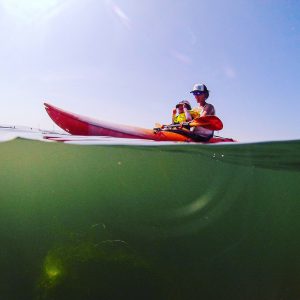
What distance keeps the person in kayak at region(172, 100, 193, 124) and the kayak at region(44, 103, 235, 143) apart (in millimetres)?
613

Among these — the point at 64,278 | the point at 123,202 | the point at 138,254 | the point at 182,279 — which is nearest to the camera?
the point at 64,278

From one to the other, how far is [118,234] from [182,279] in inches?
98.4

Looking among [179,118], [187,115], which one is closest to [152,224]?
[179,118]

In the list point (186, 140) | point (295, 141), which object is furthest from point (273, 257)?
point (186, 140)

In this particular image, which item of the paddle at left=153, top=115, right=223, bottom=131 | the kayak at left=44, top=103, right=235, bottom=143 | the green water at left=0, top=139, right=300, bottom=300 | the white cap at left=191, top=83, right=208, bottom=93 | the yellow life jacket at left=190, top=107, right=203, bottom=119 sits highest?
the white cap at left=191, top=83, right=208, bottom=93

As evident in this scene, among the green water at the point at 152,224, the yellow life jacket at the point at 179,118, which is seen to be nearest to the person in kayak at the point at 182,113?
the yellow life jacket at the point at 179,118

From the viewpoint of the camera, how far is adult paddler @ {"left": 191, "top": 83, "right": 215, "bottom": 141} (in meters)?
6.11

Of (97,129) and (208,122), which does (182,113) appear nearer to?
(208,122)

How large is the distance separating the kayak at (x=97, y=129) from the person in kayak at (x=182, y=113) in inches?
24.1

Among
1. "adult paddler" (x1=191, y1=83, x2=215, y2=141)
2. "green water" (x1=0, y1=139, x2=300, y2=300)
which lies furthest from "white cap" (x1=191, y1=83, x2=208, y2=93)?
"green water" (x1=0, y1=139, x2=300, y2=300)

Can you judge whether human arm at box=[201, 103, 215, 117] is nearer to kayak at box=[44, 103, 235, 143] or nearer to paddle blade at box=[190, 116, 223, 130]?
paddle blade at box=[190, 116, 223, 130]

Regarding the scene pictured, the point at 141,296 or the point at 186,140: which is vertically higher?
the point at 186,140

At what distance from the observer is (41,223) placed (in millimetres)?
10211

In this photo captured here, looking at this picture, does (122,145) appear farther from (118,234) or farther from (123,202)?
(123,202)
